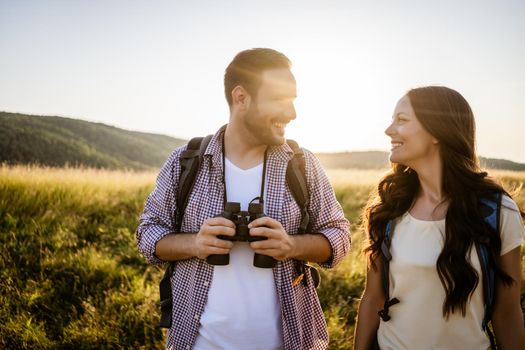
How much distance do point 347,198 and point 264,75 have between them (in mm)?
9232

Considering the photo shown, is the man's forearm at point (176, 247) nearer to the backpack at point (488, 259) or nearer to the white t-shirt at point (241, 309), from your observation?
the white t-shirt at point (241, 309)

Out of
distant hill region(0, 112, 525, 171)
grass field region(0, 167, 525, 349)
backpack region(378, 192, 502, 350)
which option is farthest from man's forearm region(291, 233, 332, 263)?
distant hill region(0, 112, 525, 171)

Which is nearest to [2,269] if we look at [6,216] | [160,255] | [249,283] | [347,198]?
[6,216]

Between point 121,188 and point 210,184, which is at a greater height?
point 210,184

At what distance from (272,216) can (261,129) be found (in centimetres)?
54

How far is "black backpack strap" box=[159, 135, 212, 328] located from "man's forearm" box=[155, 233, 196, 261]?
14 cm

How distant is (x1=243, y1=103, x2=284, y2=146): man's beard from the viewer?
2.21 metres

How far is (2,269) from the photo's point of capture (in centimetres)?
532

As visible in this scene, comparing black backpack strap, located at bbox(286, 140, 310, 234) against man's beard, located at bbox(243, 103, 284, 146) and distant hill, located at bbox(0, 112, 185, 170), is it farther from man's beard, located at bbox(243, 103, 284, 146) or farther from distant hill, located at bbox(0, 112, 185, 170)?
distant hill, located at bbox(0, 112, 185, 170)

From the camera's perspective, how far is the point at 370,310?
7.63ft

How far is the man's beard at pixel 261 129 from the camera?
2209 millimetres

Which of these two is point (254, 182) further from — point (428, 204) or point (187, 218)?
point (428, 204)

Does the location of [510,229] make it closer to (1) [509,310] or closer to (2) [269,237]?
(1) [509,310]

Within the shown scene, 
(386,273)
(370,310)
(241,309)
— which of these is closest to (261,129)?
(241,309)
